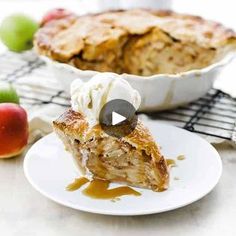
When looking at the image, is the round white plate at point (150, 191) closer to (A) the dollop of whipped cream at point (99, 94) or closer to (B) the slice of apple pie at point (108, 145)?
(B) the slice of apple pie at point (108, 145)

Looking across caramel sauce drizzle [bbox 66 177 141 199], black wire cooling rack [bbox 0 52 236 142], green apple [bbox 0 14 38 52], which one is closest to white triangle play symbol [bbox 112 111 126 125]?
caramel sauce drizzle [bbox 66 177 141 199]

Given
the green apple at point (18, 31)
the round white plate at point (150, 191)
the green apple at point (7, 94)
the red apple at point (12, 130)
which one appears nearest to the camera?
the round white plate at point (150, 191)

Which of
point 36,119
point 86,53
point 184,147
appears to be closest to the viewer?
point 184,147

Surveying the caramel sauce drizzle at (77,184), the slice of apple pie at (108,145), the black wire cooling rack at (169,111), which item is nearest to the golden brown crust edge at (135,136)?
the slice of apple pie at (108,145)

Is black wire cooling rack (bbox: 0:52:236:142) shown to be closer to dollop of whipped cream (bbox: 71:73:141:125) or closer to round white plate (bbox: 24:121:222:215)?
round white plate (bbox: 24:121:222:215)

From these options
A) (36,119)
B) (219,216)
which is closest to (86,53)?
(36,119)

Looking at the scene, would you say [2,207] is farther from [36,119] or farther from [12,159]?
[36,119]
